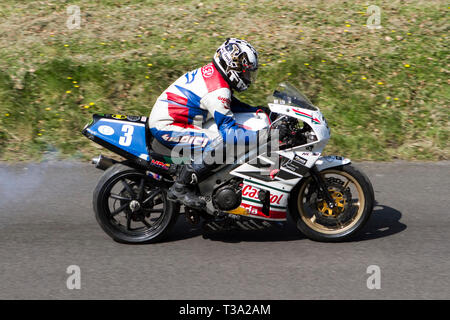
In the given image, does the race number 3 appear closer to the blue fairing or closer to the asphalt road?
the blue fairing

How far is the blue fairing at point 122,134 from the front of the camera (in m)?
A: 5.79

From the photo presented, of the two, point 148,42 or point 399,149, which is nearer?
point 399,149

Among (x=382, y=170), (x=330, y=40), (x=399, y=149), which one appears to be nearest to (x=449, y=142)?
(x=399, y=149)

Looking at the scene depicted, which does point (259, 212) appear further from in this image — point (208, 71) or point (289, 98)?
point (208, 71)

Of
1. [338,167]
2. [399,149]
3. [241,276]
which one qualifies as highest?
[338,167]

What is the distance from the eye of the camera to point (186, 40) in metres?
10.9

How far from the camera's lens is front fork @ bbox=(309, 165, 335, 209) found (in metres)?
5.87

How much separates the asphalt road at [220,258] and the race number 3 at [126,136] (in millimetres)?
988

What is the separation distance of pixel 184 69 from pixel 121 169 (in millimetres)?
4594

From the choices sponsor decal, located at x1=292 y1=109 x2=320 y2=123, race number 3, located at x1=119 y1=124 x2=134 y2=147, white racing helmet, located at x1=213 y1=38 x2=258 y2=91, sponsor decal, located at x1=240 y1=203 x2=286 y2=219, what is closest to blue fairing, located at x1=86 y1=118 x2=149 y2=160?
race number 3, located at x1=119 y1=124 x2=134 y2=147

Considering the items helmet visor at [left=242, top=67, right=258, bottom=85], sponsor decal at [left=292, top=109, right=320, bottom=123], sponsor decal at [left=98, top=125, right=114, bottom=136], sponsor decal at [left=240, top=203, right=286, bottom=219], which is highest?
helmet visor at [left=242, top=67, right=258, bottom=85]

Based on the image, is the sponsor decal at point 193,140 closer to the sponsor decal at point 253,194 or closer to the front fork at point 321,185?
the sponsor decal at point 253,194
